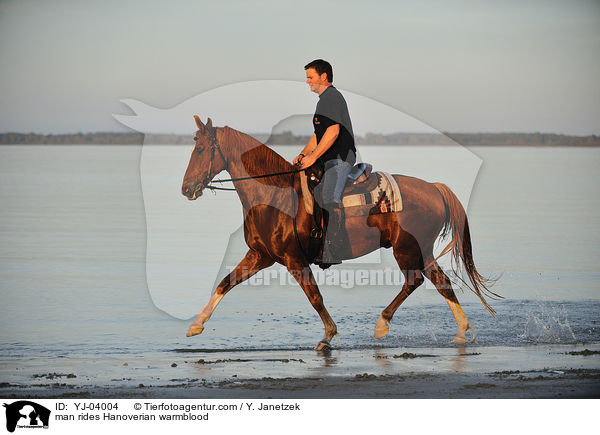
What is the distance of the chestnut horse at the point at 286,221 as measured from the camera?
9008 millimetres

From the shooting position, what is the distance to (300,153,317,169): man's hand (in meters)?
8.93

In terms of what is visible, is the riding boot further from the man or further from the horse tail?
the horse tail

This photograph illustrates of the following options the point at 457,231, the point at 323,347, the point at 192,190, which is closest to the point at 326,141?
the point at 192,190

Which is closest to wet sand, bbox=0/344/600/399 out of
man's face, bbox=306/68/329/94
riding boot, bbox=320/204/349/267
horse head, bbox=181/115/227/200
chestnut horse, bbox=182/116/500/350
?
chestnut horse, bbox=182/116/500/350

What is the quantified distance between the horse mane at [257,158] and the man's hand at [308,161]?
0.56 ft

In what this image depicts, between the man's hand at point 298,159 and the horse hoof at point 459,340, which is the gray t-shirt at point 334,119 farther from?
the horse hoof at point 459,340

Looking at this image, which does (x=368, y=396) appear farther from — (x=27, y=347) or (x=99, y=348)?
(x=27, y=347)

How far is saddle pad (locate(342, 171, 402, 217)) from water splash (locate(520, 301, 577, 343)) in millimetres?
2114

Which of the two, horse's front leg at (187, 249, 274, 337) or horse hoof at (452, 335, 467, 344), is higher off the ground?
horse's front leg at (187, 249, 274, 337)

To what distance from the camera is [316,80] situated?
8984 millimetres

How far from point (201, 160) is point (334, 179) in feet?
4.51

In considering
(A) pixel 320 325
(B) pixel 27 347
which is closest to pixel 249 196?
(A) pixel 320 325

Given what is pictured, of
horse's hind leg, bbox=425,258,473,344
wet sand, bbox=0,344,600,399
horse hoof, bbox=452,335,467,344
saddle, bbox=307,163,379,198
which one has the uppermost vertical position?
saddle, bbox=307,163,379,198
